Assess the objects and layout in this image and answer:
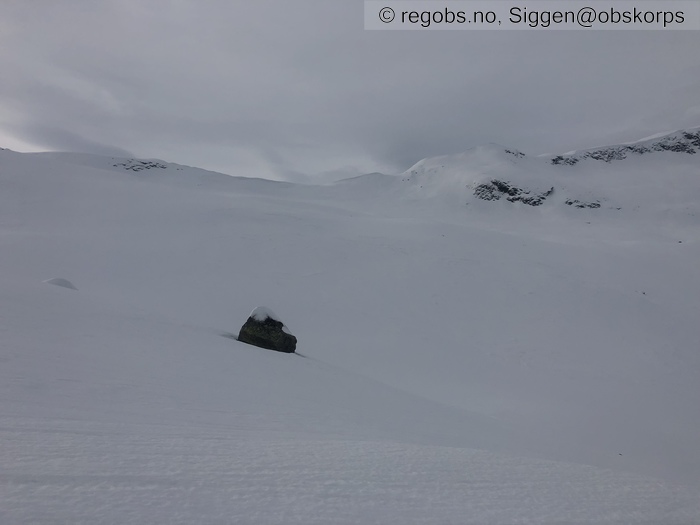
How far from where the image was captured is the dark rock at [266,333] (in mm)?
12273

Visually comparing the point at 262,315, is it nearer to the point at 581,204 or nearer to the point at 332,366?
the point at 332,366

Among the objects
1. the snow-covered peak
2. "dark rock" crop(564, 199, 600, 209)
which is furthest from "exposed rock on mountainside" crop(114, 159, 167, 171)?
the snow-covered peak

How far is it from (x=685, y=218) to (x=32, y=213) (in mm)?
61960

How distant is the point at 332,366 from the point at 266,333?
85.1 inches

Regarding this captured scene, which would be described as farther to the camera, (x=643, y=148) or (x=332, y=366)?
(x=643, y=148)

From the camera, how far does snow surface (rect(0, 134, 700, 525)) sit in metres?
3.13

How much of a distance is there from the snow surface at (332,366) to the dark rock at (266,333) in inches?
33.3

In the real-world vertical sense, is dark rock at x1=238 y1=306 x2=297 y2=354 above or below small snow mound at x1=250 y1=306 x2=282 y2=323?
below

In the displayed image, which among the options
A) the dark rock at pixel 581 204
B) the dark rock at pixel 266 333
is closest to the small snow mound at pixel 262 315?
the dark rock at pixel 266 333

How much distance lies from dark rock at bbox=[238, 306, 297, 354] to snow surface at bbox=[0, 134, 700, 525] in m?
0.85

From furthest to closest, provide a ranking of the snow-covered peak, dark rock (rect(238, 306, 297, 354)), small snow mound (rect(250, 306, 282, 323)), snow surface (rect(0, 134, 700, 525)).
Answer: the snow-covered peak < small snow mound (rect(250, 306, 282, 323)) < dark rock (rect(238, 306, 297, 354)) < snow surface (rect(0, 134, 700, 525))

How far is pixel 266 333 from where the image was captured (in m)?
12.3

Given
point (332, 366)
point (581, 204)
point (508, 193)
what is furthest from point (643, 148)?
point (332, 366)

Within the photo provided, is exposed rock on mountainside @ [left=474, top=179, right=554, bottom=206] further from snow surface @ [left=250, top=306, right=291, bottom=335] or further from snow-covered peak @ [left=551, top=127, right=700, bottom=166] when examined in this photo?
snow surface @ [left=250, top=306, right=291, bottom=335]
